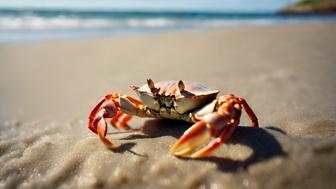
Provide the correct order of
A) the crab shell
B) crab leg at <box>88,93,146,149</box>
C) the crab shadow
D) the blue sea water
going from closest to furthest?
the crab shadow
the crab shell
crab leg at <box>88,93,146,149</box>
the blue sea water

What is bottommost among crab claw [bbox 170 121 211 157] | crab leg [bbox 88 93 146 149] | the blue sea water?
the blue sea water

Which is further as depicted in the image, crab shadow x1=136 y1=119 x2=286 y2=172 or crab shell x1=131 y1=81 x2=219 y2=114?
crab shell x1=131 y1=81 x2=219 y2=114

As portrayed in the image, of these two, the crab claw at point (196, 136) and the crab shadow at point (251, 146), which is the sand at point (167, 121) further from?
the crab claw at point (196, 136)

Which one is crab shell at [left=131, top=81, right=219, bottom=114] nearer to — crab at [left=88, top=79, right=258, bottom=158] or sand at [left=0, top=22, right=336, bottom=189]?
crab at [left=88, top=79, right=258, bottom=158]

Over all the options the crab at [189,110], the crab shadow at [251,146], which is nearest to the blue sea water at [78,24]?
the crab at [189,110]

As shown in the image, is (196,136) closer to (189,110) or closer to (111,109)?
(189,110)

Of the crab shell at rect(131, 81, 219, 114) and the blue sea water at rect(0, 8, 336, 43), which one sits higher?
the crab shell at rect(131, 81, 219, 114)

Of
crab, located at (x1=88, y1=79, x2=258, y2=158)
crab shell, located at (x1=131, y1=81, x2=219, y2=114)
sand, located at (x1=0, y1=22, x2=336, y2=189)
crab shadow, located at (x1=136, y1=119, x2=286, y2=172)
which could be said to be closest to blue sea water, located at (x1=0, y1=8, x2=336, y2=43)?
sand, located at (x1=0, y1=22, x2=336, y2=189)
